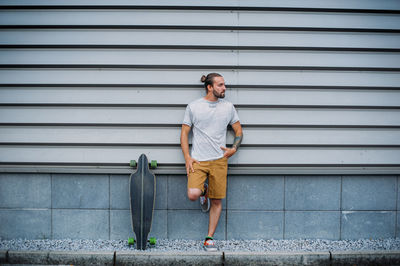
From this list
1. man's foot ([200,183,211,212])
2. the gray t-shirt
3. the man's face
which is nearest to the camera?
the man's face

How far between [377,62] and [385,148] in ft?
4.42

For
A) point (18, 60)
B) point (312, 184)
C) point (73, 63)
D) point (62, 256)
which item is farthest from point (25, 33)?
point (312, 184)

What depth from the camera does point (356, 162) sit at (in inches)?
187

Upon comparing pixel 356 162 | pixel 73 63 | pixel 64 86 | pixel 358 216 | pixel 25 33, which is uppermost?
pixel 25 33

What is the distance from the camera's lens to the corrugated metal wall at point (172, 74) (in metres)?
4.63

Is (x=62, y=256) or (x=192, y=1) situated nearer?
(x=62, y=256)

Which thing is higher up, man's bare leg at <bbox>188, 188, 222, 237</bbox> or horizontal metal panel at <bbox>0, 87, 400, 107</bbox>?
horizontal metal panel at <bbox>0, 87, 400, 107</bbox>

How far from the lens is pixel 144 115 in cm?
464

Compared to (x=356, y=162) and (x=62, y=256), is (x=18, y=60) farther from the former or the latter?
(x=356, y=162)

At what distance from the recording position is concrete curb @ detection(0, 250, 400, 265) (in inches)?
160

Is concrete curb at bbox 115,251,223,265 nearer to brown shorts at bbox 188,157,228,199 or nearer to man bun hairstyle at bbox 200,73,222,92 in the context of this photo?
brown shorts at bbox 188,157,228,199

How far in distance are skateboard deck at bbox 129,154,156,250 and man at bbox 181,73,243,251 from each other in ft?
1.93

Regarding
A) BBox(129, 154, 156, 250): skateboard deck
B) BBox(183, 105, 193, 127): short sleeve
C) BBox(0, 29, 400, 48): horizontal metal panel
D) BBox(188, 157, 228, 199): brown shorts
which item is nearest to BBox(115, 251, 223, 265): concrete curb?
BBox(129, 154, 156, 250): skateboard deck

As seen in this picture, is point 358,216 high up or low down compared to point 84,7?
down
